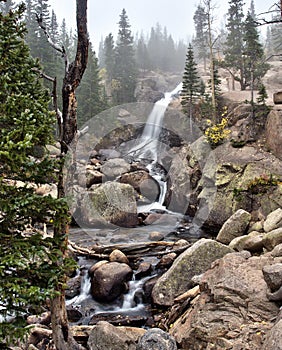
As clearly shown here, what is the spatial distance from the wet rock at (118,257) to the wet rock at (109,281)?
0.91 m

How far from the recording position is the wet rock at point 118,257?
11914 mm

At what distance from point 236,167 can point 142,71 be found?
168 feet

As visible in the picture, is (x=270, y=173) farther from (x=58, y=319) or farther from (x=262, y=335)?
(x=58, y=319)

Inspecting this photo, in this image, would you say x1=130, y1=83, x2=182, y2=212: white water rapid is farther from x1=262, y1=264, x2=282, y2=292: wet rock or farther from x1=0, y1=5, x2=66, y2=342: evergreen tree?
x1=0, y1=5, x2=66, y2=342: evergreen tree

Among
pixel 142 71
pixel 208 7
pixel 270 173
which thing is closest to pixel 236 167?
pixel 270 173

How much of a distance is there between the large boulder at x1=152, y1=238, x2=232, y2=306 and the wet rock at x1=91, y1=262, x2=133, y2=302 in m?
1.48

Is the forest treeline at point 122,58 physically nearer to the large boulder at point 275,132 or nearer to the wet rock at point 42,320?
the large boulder at point 275,132

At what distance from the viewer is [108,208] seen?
18.5 meters

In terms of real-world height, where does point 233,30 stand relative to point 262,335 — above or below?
above

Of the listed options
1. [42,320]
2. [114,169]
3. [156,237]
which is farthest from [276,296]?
[114,169]

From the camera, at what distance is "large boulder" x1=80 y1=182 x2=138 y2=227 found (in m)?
18.5

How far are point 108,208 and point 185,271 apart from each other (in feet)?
32.5

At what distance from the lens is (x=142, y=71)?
63125 mm

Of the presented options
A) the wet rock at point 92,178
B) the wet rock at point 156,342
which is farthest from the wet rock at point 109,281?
the wet rock at point 92,178
